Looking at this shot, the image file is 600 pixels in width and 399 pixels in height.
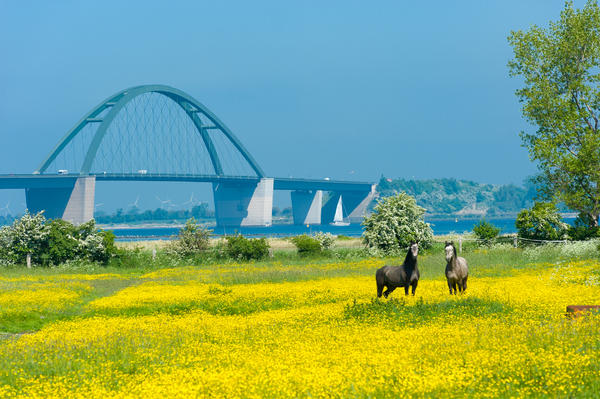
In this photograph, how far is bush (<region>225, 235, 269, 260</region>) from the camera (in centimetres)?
4394

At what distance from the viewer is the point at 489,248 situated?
139ft

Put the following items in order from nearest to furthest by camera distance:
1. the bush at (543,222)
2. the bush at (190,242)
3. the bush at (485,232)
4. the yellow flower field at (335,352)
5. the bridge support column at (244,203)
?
the yellow flower field at (335,352), the bush at (543,222), the bush at (485,232), the bush at (190,242), the bridge support column at (244,203)

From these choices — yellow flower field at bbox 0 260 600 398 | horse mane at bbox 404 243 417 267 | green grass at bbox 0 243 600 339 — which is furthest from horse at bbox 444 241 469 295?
green grass at bbox 0 243 600 339

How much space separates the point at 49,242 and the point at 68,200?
237ft

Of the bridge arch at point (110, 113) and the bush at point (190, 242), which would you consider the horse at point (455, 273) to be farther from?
the bridge arch at point (110, 113)

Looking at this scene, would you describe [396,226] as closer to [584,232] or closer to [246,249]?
[246,249]

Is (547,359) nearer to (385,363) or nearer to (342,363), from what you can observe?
(385,363)

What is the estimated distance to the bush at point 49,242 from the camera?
136ft

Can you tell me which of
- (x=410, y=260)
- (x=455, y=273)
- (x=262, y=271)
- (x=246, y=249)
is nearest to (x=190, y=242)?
(x=246, y=249)

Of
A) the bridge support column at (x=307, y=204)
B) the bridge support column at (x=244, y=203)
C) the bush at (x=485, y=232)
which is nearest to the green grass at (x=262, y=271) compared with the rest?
the bush at (x=485, y=232)

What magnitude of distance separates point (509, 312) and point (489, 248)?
2855 centimetres

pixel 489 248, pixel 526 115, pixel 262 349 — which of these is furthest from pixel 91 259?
pixel 262 349

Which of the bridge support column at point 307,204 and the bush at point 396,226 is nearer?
the bush at point 396,226

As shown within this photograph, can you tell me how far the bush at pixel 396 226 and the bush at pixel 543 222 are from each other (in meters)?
6.97
